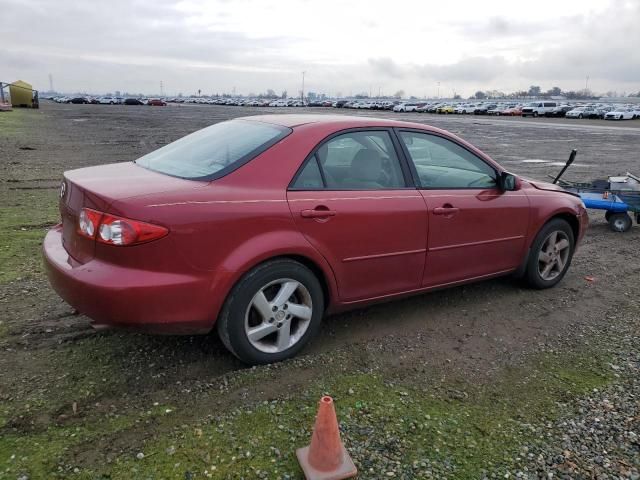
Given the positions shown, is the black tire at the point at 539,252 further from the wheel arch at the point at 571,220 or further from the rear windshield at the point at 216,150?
the rear windshield at the point at 216,150

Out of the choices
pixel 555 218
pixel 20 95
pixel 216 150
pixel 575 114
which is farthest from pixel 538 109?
pixel 216 150

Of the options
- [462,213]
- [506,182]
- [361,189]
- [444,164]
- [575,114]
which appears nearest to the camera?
[361,189]

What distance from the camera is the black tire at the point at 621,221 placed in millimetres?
7520

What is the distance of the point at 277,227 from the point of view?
336 centimetres

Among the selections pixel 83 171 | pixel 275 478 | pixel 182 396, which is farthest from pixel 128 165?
pixel 275 478

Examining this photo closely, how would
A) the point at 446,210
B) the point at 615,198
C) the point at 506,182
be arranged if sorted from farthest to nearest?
the point at 615,198, the point at 506,182, the point at 446,210

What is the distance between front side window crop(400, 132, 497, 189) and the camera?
168 inches

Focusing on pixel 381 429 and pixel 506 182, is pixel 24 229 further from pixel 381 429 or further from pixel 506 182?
pixel 506 182

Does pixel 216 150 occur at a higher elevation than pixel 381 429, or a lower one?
higher

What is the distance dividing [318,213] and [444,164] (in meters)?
1.52

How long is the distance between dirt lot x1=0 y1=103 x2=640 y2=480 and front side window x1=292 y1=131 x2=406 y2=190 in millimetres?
1198

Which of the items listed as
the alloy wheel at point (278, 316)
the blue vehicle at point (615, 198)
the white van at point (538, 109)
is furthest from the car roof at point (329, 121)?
the white van at point (538, 109)

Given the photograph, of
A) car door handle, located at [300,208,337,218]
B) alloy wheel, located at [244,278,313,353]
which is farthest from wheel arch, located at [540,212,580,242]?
alloy wheel, located at [244,278,313,353]

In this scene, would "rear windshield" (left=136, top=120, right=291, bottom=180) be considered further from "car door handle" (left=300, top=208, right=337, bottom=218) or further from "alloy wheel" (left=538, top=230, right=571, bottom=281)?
"alloy wheel" (left=538, top=230, right=571, bottom=281)
